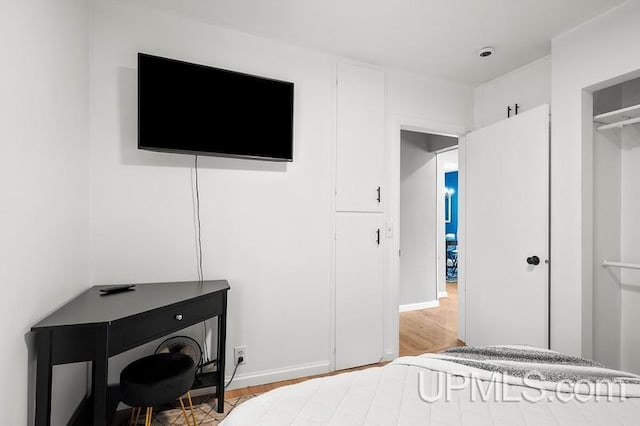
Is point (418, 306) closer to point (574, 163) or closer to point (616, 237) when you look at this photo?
point (616, 237)

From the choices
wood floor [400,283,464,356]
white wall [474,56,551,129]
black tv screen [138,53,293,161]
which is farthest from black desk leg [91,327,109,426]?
white wall [474,56,551,129]

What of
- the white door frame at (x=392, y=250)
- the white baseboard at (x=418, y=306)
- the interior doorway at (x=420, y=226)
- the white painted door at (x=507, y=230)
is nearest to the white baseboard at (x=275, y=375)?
the white door frame at (x=392, y=250)

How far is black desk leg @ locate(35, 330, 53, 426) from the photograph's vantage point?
122 cm

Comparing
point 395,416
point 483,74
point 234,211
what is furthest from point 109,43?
point 483,74

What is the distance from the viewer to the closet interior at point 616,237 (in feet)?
7.18

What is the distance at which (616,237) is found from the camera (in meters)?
2.28

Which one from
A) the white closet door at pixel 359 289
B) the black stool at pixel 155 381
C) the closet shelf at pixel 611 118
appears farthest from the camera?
the white closet door at pixel 359 289

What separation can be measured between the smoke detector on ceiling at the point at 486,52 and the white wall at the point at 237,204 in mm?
622

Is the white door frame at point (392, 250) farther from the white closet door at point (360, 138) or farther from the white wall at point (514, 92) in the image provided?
the white wall at point (514, 92)

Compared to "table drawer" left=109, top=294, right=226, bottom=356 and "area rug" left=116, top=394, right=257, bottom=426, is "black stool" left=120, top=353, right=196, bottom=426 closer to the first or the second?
"table drawer" left=109, top=294, right=226, bottom=356

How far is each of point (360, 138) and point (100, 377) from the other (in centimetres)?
229

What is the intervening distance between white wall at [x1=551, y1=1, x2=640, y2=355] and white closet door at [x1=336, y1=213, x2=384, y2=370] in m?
1.29

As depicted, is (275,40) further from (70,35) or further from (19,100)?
(19,100)

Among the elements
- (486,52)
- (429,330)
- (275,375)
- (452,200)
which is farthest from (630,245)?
(452,200)
